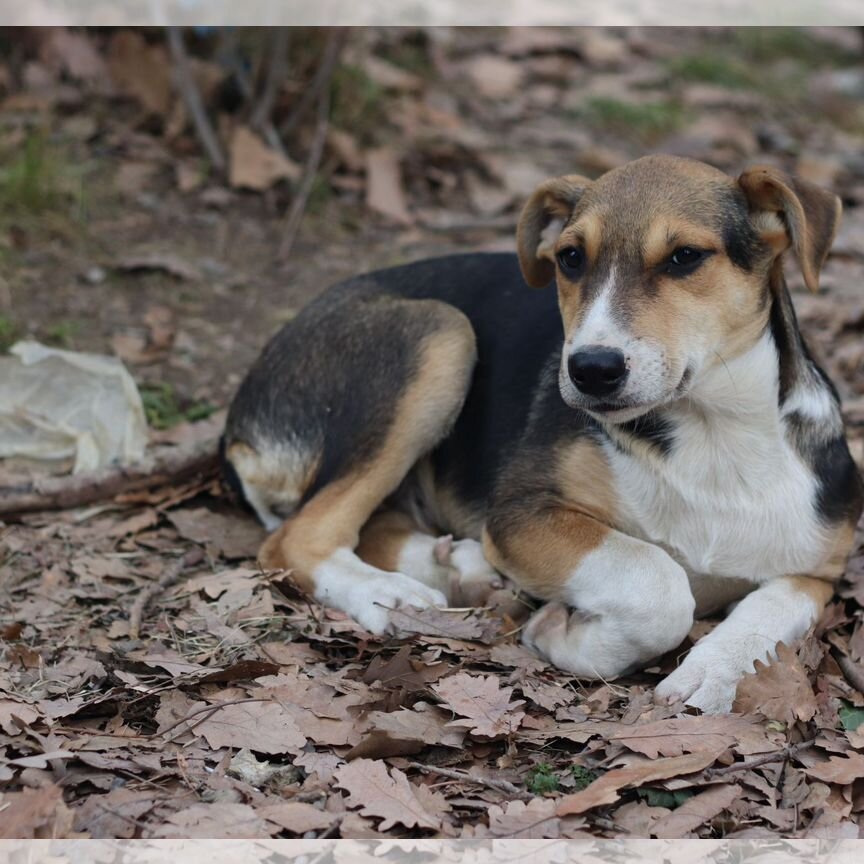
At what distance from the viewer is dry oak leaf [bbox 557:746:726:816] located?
3543mm

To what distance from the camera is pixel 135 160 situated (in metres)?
8.28

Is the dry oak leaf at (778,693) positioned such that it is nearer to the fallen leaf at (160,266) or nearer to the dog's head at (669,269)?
the dog's head at (669,269)

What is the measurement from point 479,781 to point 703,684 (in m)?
0.89

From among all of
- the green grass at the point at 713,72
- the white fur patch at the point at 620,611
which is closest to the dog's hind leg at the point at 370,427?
the white fur patch at the point at 620,611

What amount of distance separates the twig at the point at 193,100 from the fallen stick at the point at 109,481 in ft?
9.39

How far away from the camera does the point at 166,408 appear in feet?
21.6

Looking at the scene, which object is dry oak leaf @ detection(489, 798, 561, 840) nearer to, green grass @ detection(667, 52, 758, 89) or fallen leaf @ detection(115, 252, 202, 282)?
fallen leaf @ detection(115, 252, 202, 282)

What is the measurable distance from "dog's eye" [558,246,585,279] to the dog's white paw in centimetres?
125

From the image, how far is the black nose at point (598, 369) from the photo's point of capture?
3998mm

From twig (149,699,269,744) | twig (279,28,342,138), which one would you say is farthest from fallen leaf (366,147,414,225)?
twig (149,699,269,744)

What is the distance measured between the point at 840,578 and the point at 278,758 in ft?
7.67

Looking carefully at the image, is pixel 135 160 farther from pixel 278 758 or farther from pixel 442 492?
pixel 278 758

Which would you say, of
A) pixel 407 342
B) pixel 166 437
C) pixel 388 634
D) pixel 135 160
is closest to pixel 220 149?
pixel 135 160

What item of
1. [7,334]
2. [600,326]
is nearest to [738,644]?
[600,326]
